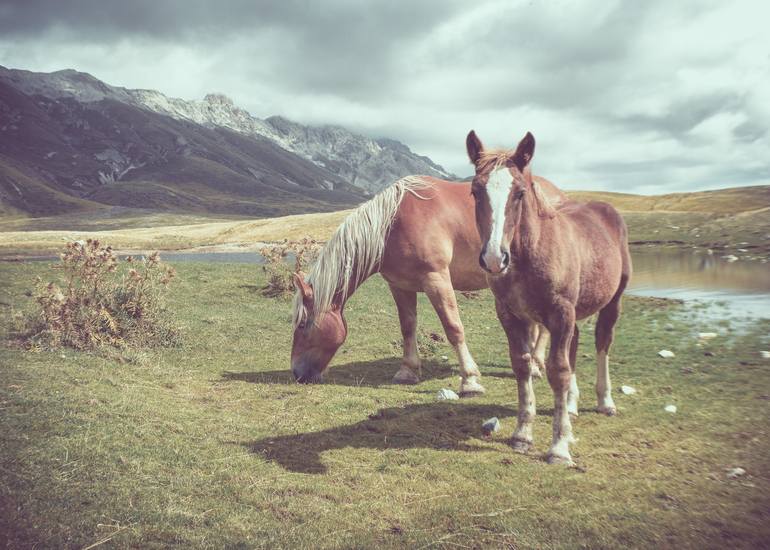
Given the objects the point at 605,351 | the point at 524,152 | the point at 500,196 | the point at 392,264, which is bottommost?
the point at 605,351

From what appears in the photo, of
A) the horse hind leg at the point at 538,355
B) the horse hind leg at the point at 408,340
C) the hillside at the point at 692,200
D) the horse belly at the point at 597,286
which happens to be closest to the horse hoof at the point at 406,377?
the horse hind leg at the point at 408,340

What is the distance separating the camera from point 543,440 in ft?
20.6

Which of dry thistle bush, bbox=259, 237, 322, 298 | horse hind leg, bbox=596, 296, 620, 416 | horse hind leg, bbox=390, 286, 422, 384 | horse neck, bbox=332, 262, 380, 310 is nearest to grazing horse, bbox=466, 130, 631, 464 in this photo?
horse hind leg, bbox=596, 296, 620, 416

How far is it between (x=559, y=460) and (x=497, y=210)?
307 cm

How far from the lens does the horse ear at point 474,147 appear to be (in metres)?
5.41

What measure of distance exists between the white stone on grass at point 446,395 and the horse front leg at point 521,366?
203 centimetres

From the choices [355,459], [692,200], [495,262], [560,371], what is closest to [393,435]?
[355,459]

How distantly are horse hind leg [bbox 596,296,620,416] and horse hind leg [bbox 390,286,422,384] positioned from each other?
3412 mm

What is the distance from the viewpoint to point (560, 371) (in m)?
5.62

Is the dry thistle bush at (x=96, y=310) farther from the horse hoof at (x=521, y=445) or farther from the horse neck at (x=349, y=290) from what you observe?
the horse hoof at (x=521, y=445)

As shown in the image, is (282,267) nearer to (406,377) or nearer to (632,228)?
(406,377)

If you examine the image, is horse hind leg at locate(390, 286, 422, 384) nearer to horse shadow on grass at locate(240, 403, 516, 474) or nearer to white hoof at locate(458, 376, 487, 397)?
white hoof at locate(458, 376, 487, 397)

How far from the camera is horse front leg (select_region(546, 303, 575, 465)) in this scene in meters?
5.46

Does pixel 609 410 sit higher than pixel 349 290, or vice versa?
pixel 349 290
